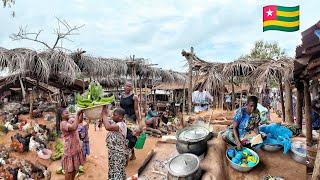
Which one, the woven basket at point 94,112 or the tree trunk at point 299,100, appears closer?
the woven basket at point 94,112

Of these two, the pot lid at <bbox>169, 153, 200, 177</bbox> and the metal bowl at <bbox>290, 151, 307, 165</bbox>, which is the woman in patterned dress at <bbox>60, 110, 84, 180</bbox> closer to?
the pot lid at <bbox>169, 153, 200, 177</bbox>

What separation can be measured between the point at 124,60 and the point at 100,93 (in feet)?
28.2

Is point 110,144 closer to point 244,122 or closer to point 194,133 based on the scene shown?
point 194,133

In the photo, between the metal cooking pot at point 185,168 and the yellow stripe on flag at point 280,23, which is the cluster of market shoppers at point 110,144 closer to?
the metal cooking pot at point 185,168

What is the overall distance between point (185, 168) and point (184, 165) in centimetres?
9

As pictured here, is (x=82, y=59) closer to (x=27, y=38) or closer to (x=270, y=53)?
(x=27, y=38)

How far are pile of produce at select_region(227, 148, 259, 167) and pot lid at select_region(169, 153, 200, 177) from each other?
781 mm

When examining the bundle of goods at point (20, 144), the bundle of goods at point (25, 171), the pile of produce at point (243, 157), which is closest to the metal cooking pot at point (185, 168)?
the pile of produce at point (243, 157)

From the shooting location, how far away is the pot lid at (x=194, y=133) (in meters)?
6.17

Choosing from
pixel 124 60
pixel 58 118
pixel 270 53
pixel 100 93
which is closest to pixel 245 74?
pixel 124 60

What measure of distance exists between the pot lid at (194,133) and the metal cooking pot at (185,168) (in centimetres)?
49

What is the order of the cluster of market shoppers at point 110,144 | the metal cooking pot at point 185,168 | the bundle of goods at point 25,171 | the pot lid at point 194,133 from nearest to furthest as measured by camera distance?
the cluster of market shoppers at point 110,144, the metal cooking pot at point 185,168, the pot lid at point 194,133, the bundle of goods at point 25,171

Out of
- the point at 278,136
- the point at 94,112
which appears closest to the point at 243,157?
the point at 278,136

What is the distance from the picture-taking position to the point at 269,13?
8.41 meters
